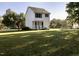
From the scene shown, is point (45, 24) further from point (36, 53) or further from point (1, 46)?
point (1, 46)

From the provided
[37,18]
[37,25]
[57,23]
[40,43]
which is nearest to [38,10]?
[37,18]

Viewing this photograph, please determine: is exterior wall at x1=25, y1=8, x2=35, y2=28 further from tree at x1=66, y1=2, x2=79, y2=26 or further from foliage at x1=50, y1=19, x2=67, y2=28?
tree at x1=66, y1=2, x2=79, y2=26

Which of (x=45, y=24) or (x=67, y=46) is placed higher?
(x=45, y=24)

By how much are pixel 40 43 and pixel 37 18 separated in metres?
0.54

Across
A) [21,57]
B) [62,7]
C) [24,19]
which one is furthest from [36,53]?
[62,7]

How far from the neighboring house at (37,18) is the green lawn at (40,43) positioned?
0.13 m

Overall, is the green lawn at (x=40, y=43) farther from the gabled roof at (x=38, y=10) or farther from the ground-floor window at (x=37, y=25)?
the gabled roof at (x=38, y=10)

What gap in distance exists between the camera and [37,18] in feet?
13.2

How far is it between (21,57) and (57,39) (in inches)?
32.4

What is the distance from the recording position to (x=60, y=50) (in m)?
3.72

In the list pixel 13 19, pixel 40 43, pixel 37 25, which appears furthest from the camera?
pixel 37 25

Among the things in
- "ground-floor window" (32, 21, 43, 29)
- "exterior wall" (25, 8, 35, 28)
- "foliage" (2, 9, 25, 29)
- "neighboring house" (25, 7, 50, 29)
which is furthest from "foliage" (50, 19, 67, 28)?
"foliage" (2, 9, 25, 29)

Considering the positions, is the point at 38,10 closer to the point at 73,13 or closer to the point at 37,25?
the point at 37,25

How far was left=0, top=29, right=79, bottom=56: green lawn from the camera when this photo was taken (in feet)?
12.0
